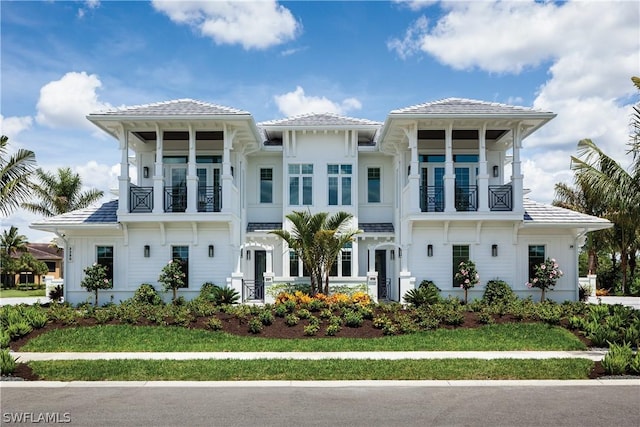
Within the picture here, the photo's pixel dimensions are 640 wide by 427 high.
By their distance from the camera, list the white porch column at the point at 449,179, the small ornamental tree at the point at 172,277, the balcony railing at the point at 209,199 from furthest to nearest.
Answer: the balcony railing at the point at 209,199
the white porch column at the point at 449,179
the small ornamental tree at the point at 172,277

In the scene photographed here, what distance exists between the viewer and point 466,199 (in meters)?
19.8

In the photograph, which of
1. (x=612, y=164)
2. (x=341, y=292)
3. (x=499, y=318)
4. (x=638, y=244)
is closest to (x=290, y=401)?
(x=499, y=318)

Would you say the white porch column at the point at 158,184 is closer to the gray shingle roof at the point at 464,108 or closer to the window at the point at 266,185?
the window at the point at 266,185

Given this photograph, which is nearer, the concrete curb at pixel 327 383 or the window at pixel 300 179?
the concrete curb at pixel 327 383

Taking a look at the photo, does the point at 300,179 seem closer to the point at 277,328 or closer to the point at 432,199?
the point at 432,199

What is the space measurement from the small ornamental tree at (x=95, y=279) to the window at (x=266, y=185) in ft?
23.8

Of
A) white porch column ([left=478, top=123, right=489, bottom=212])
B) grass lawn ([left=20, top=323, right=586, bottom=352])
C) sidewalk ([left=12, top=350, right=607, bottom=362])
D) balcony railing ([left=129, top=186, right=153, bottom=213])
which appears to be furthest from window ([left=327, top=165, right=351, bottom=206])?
sidewalk ([left=12, top=350, right=607, bottom=362])

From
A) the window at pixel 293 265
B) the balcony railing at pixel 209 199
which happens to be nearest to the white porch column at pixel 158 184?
the balcony railing at pixel 209 199

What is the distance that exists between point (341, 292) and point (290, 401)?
10313mm

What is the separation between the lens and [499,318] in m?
15.0

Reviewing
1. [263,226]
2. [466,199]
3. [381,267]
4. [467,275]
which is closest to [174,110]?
[263,226]

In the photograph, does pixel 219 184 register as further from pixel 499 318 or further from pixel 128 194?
pixel 499 318

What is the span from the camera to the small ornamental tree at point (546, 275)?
18203mm

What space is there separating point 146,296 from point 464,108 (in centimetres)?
1265
